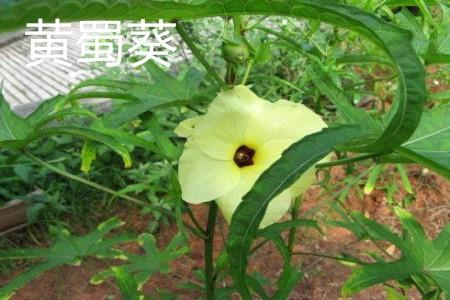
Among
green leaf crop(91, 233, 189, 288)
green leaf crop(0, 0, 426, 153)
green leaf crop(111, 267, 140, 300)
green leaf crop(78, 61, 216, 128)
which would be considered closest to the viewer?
green leaf crop(0, 0, 426, 153)

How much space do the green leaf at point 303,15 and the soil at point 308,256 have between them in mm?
1087

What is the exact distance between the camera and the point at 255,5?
418mm

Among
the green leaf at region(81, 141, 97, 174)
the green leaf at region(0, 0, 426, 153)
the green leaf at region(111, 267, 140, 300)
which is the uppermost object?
the green leaf at region(0, 0, 426, 153)

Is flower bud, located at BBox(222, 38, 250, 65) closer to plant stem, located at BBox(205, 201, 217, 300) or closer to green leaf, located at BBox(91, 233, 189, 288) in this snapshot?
plant stem, located at BBox(205, 201, 217, 300)

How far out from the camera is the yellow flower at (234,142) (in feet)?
1.86

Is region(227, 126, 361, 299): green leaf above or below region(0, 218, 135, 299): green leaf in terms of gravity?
above

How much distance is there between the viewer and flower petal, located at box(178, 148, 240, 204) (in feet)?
1.88

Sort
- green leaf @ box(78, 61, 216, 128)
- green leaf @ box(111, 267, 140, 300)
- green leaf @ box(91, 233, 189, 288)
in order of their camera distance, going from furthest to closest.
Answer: green leaf @ box(91, 233, 189, 288)
green leaf @ box(111, 267, 140, 300)
green leaf @ box(78, 61, 216, 128)

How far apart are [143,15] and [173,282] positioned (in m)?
1.39

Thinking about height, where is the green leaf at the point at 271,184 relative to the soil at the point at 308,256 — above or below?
above

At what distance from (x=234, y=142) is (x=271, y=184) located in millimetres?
166

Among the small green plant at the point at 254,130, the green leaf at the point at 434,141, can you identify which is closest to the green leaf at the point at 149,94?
the small green plant at the point at 254,130

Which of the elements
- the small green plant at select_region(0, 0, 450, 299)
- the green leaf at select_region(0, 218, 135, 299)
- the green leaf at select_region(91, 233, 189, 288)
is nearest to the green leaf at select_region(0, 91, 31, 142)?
the small green plant at select_region(0, 0, 450, 299)

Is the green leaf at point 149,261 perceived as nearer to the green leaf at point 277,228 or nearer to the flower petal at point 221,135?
the green leaf at point 277,228
